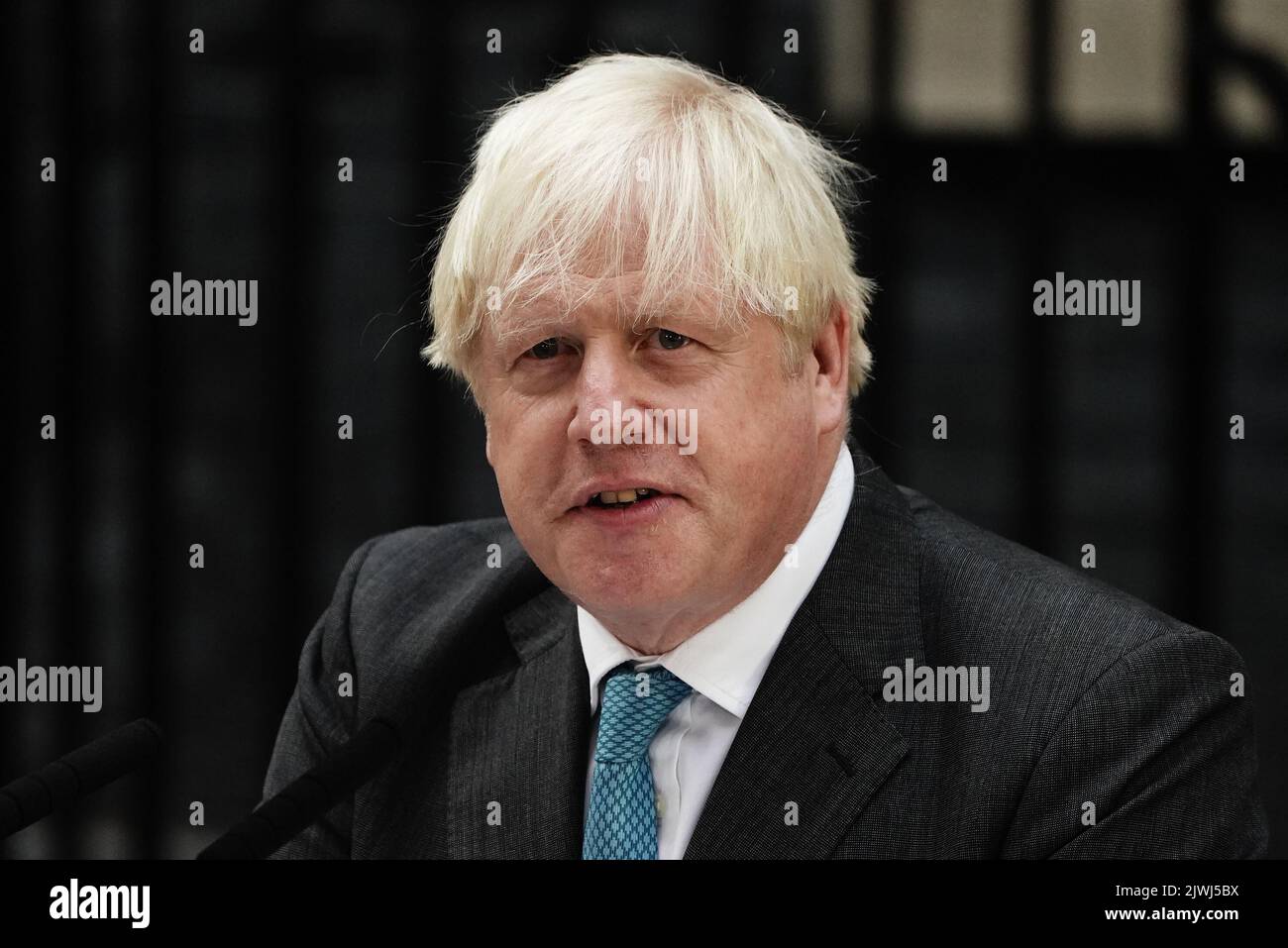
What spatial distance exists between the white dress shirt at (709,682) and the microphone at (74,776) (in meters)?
0.60

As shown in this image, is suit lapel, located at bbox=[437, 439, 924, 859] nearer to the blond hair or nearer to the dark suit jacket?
the dark suit jacket

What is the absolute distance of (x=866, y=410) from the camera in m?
2.55

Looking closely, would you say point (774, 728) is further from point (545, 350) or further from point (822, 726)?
point (545, 350)

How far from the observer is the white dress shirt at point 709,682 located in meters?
1.92

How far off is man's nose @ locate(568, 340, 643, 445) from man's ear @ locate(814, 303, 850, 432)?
0.32 metres

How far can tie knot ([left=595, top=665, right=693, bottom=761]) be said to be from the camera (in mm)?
1934

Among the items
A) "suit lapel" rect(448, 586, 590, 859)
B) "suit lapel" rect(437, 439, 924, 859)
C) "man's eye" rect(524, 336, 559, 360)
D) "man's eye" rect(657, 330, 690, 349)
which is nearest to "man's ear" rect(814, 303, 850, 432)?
"suit lapel" rect(437, 439, 924, 859)

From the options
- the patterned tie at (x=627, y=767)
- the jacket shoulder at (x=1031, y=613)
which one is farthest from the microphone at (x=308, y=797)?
the jacket shoulder at (x=1031, y=613)

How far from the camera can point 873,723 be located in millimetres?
1872

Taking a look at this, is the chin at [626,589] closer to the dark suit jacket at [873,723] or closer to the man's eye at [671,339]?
the dark suit jacket at [873,723]
